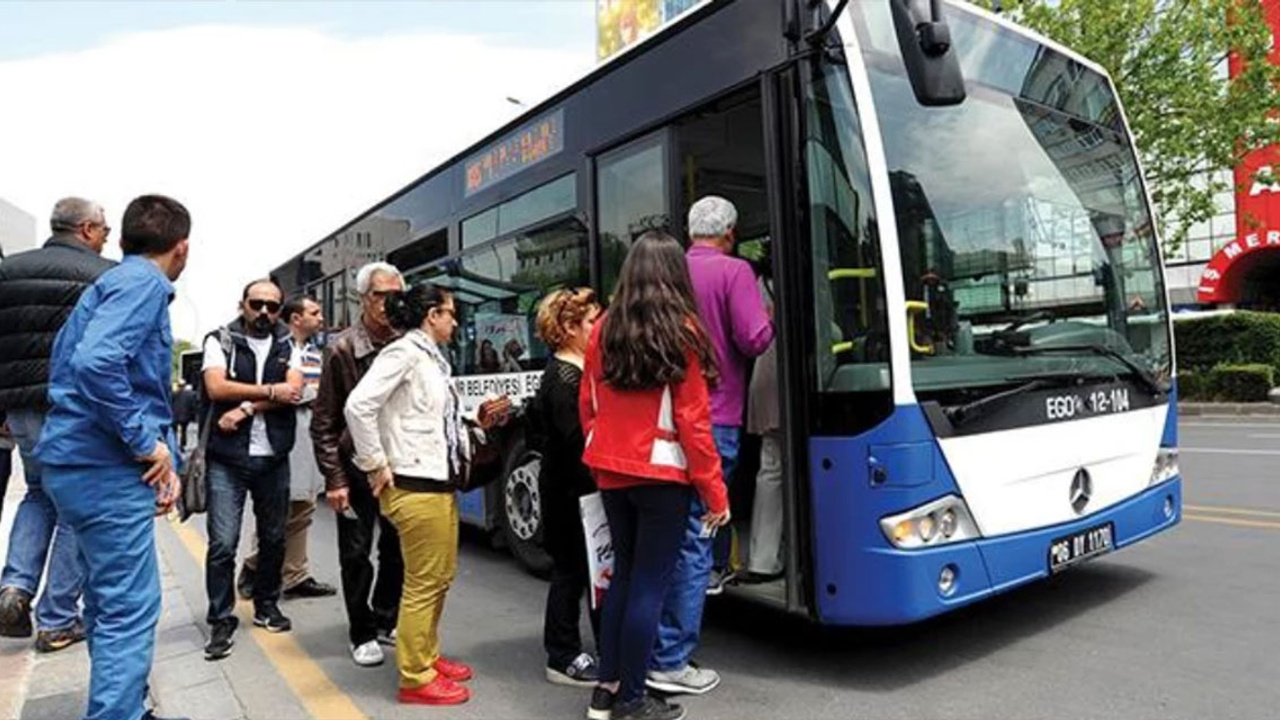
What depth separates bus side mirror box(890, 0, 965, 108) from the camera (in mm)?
3520

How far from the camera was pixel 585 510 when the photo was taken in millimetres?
3756

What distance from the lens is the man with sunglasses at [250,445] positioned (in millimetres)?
4887

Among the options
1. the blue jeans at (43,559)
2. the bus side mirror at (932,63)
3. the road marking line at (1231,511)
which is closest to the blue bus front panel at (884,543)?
the bus side mirror at (932,63)

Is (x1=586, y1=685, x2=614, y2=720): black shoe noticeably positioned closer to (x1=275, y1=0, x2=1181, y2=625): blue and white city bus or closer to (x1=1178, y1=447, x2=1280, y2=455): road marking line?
(x1=275, y1=0, x2=1181, y2=625): blue and white city bus

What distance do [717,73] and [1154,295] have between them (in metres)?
2.72

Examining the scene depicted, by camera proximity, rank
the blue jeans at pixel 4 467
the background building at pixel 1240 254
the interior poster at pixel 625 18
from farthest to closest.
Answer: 1. the interior poster at pixel 625 18
2. the background building at pixel 1240 254
3. the blue jeans at pixel 4 467

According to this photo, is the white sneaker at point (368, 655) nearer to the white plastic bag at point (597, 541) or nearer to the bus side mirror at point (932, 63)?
the white plastic bag at point (597, 541)

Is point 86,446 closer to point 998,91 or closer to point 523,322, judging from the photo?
point 523,322

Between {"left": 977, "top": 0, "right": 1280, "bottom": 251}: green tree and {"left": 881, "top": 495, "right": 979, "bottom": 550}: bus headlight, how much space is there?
18.3 m

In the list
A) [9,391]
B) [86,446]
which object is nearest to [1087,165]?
[86,446]

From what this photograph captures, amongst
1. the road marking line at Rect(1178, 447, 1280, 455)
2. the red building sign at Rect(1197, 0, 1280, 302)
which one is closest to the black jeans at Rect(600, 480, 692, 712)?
the road marking line at Rect(1178, 447, 1280, 455)

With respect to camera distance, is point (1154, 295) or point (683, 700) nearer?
point (683, 700)

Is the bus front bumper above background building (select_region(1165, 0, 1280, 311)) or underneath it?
underneath

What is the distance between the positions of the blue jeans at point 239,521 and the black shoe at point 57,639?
2.18 ft
